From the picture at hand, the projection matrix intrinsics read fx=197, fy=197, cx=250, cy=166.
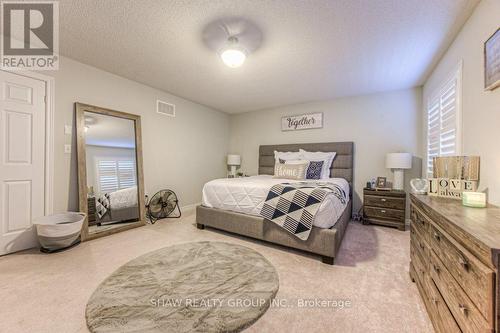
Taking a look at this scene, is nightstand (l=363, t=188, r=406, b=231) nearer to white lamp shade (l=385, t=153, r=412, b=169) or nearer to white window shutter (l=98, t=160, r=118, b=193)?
white lamp shade (l=385, t=153, r=412, b=169)

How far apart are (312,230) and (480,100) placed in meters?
1.80

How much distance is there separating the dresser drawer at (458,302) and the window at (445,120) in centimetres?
148

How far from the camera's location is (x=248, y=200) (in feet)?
8.58

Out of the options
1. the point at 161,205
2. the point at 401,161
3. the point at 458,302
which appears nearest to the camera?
the point at 458,302

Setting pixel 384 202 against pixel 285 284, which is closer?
pixel 285 284

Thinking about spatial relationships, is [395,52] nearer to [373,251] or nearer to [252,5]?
[252,5]

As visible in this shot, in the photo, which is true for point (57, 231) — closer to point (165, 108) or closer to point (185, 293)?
point (185, 293)

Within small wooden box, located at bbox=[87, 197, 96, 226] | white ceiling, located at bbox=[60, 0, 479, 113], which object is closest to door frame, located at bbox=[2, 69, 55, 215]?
small wooden box, located at bbox=[87, 197, 96, 226]

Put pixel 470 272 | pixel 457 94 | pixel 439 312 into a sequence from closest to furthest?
pixel 470 272 < pixel 439 312 < pixel 457 94

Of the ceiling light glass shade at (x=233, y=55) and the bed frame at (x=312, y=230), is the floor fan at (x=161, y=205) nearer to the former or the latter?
the bed frame at (x=312, y=230)

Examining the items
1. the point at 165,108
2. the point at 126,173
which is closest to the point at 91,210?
the point at 126,173

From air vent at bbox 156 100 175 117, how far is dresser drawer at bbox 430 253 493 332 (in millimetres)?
4114

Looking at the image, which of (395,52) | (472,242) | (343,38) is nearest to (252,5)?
(343,38)

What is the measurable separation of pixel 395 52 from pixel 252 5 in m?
1.85
